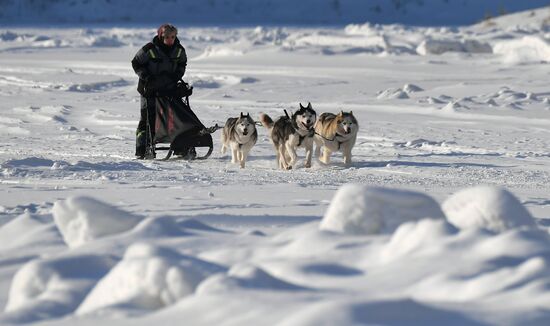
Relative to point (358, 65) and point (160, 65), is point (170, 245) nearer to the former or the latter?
point (160, 65)

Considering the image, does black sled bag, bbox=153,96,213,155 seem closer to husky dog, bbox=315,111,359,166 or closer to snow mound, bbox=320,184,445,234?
husky dog, bbox=315,111,359,166

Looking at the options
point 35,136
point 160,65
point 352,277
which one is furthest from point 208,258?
point 35,136

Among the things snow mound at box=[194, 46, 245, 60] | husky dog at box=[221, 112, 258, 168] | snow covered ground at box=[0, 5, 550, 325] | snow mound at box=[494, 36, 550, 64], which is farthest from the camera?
snow mound at box=[194, 46, 245, 60]

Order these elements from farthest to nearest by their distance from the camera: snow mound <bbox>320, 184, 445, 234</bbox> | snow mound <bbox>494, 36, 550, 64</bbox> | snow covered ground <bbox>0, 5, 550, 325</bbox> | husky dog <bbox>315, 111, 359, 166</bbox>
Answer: snow mound <bbox>494, 36, 550, 64</bbox> < husky dog <bbox>315, 111, 359, 166</bbox> < snow mound <bbox>320, 184, 445, 234</bbox> < snow covered ground <bbox>0, 5, 550, 325</bbox>

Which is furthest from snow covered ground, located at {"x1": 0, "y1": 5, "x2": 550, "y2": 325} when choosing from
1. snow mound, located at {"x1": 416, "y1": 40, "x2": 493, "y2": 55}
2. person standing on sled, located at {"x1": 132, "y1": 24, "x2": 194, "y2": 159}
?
snow mound, located at {"x1": 416, "y1": 40, "x2": 493, "y2": 55}

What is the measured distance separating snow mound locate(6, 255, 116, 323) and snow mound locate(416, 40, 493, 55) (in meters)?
21.7

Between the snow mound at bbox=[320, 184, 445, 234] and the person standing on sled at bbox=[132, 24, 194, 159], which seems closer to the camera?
the snow mound at bbox=[320, 184, 445, 234]

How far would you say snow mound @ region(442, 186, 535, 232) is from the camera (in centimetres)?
368

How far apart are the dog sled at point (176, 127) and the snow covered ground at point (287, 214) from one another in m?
0.23

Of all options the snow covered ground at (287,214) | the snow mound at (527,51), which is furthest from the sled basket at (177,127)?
the snow mound at (527,51)

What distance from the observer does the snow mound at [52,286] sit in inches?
127

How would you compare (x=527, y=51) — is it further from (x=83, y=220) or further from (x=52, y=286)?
(x=52, y=286)

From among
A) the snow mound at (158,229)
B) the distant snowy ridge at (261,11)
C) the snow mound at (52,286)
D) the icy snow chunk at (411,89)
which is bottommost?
the snow mound at (52,286)

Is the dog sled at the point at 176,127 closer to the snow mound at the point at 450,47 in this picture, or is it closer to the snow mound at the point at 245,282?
the snow mound at the point at 245,282
